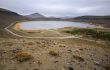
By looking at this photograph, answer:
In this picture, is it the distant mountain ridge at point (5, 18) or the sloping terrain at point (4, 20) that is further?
the distant mountain ridge at point (5, 18)

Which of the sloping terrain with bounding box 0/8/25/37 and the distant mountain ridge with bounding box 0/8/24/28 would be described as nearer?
the sloping terrain with bounding box 0/8/25/37

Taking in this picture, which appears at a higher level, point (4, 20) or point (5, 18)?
point (5, 18)

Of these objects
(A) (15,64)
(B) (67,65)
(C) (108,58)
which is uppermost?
(A) (15,64)

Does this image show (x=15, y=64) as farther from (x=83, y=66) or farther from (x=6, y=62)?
(x=83, y=66)

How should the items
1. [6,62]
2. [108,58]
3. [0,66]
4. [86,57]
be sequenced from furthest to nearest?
[108,58] < [86,57] < [6,62] < [0,66]

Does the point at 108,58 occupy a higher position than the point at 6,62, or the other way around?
the point at 6,62

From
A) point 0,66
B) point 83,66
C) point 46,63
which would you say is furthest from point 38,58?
point 83,66

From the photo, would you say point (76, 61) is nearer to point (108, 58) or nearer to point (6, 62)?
point (108, 58)

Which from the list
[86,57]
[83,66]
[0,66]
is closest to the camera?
[0,66]

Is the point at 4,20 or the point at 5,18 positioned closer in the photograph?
the point at 4,20

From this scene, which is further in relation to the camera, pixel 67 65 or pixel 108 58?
pixel 108 58

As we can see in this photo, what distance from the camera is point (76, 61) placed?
43.4ft

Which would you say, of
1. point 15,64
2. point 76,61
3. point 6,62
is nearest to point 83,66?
point 76,61

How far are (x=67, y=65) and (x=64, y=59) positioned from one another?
114 cm
